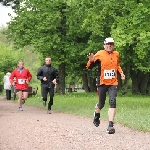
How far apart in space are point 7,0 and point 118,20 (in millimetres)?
10241

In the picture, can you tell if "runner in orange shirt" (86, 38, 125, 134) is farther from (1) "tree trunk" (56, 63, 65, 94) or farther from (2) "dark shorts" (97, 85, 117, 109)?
(1) "tree trunk" (56, 63, 65, 94)

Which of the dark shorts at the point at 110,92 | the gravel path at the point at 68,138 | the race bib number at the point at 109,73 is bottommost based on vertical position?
the gravel path at the point at 68,138

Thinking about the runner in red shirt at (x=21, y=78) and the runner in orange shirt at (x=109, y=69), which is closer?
the runner in orange shirt at (x=109, y=69)

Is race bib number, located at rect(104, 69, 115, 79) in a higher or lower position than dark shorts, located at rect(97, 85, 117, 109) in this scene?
higher

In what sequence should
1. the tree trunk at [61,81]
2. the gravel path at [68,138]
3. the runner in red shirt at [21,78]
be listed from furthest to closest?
1. the tree trunk at [61,81]
2. the runner in red shirt at [21,78]
3. the gravel path at [68,138]

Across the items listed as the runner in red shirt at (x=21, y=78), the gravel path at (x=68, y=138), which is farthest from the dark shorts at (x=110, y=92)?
the runner in red shirt at (x=21, y=78)

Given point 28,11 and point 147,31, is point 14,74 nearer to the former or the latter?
point 147,31

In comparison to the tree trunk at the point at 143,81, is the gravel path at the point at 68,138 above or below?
below

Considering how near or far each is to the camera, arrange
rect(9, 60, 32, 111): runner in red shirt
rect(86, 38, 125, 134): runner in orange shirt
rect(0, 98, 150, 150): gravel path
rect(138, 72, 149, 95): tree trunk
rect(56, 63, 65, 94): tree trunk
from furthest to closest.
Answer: rect(138, 72, 149, 95): tree trunk < rect(56, 63, 65, 94): tree trunk < rect(9, 60, 32, 111): runner in red shirt < rect(86, 38, 125, 134): runner in orange shirt < rect(0, 98, 150, 150): gravel path

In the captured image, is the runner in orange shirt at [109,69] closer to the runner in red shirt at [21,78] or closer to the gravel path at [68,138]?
the gravel path at [68,138]

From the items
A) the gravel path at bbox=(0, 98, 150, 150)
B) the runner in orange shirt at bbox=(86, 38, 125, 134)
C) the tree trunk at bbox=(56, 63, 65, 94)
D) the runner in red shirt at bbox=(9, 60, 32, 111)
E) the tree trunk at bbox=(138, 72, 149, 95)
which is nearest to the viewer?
the gravel path at bbox=(0, 98, 150, 150)

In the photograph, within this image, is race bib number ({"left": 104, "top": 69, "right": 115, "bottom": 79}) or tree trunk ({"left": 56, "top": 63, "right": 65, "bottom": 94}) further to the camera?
tree trunk ({"left": 56, "top": 63, "right": 65, "bottom": 94})

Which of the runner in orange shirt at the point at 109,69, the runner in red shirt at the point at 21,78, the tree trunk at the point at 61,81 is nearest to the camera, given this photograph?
the runner in orange shirt at the point at 109,69

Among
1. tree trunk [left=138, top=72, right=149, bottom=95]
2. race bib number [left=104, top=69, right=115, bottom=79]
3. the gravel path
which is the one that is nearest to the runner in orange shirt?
race bib number [left=104, top=69, right=115, bottom=79]
